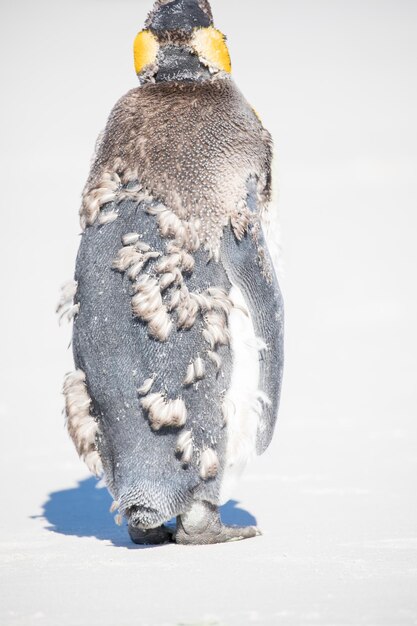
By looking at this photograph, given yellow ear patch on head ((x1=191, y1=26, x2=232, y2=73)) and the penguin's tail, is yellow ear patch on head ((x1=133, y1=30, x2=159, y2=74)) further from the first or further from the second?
the penguin's tail

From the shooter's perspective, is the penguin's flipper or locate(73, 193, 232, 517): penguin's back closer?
locate(73, 193, 232, 517): penguin's back

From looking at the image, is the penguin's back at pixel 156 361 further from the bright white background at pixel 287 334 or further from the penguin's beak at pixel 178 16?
the penguin's beak at pixel 178 16

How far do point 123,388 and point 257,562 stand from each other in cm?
63

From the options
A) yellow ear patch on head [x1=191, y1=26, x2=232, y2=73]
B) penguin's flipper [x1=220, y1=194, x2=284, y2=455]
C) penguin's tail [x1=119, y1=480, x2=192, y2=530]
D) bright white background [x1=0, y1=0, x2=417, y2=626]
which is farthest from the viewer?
yellow ear patch on head [x1=191, y1=26, x2=232, y2=73]

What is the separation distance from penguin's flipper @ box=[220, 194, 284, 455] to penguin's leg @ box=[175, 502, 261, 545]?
0.82ft

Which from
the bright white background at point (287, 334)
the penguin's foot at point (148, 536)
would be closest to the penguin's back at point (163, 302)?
the penguin's foot at point (148, 536)

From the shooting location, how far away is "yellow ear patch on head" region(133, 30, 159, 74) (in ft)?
11.1

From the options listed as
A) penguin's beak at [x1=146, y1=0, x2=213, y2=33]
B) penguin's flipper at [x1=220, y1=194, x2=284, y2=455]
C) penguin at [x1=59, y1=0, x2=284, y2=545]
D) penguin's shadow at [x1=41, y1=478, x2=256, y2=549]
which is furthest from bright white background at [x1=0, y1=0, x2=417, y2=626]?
penguin's beak at [x1=146, y1=0, x2=213, y2=33]

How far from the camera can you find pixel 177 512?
312 centimetres

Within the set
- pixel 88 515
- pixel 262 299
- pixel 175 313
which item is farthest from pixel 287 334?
pixel 175 313

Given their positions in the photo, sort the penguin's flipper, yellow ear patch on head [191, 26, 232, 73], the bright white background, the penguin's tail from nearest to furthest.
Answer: the bright white background, the penguin's tail, the penguin's flipper, yellow ear patch on head [191, 26, 232, 73]

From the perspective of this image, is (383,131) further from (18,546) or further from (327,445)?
(18,546)

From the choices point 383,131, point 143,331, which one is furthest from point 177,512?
point 383,131

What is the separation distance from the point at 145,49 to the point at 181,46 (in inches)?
4.7
